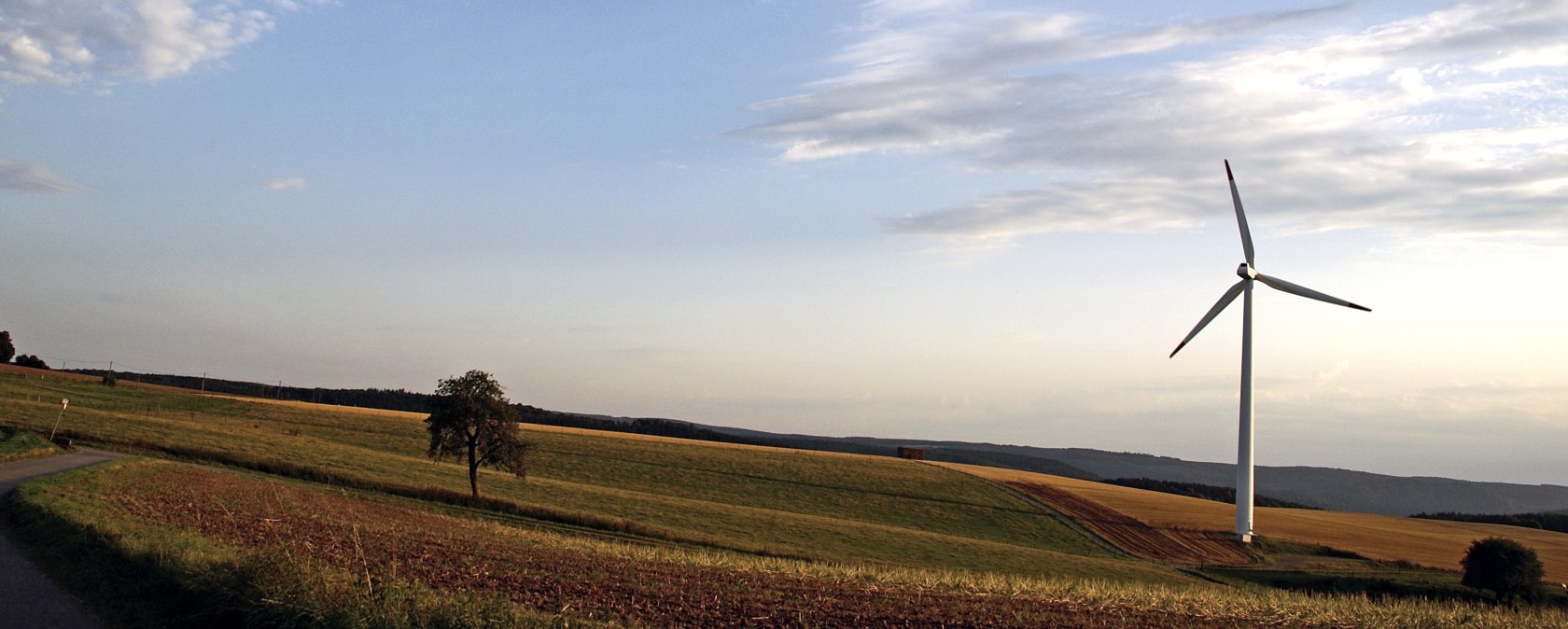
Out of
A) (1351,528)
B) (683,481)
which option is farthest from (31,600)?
(1351,528)

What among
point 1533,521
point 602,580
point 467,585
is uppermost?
point 467,585

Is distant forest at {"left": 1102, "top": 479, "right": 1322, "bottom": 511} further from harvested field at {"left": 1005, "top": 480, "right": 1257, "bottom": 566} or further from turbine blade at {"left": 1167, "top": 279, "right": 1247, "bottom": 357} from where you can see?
turbine blade at {"left": 1167, "top": 279, "right": 1247, "bottom": 357}

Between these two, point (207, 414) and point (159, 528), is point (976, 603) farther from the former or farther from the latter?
point (207, 414)

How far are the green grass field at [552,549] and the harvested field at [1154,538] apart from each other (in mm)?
3487

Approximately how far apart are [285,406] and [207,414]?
1270cm

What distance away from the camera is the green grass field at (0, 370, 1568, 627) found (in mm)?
12781

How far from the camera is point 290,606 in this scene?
10.8 m

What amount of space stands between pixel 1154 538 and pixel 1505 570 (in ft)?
77.1

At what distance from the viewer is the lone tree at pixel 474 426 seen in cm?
5403

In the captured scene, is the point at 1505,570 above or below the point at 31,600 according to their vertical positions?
below

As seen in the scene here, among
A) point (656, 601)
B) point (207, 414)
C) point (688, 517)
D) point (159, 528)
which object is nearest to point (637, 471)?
point (688, 517)

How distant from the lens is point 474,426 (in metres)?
54.6

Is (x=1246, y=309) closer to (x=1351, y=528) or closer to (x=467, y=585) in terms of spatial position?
(x=1351, y=528)

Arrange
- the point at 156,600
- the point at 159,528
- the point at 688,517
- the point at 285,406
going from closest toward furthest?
the point at 156,600 → the point at 159,528 → the point at 688,517 → the point at 285,406
